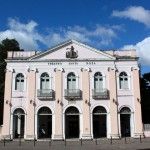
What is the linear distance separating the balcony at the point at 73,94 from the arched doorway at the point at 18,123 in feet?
19.1

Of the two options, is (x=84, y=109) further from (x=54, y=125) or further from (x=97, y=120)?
(x=97, y=120)

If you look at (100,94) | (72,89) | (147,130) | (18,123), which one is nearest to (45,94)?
(72,89)

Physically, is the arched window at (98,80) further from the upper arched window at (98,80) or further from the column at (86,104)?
the column at (86,104)

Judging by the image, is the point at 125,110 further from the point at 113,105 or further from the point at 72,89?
the point at 72,89

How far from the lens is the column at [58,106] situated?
3446 centimetres

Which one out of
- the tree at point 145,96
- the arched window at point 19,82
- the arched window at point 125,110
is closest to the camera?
the arched window at point 125,110

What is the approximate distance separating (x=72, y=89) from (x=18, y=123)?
11581 millimetres

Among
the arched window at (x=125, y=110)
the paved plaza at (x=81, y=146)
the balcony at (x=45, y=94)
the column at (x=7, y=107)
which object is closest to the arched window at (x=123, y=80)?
the arched window at (x=125, y=110)

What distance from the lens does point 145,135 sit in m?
34.7

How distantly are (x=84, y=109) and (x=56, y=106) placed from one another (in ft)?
11.1

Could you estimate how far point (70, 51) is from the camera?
120ft

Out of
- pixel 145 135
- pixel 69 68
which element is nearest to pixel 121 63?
pixel 69 68

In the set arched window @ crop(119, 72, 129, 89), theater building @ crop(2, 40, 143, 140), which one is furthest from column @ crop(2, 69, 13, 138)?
arched window @ crop(119, 72, 129, 89)

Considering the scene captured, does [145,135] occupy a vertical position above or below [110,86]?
below
